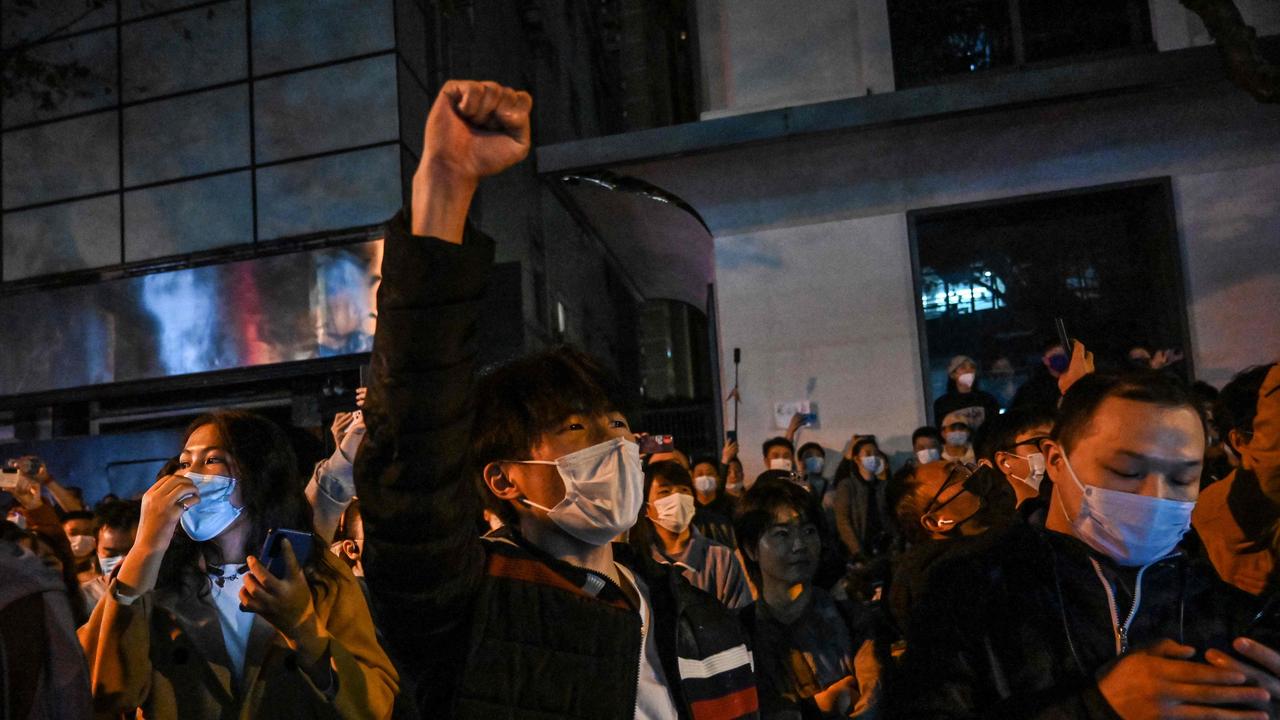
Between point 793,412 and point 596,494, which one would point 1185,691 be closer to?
point 596,494

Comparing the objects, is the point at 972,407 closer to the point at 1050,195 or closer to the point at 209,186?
the point at 1050,195

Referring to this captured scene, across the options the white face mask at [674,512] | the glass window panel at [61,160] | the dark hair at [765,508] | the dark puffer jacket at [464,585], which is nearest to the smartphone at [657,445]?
the white face mask at [674,512]

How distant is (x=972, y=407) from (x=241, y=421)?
6.93m

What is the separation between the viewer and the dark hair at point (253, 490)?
297cm

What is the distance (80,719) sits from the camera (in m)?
2.19

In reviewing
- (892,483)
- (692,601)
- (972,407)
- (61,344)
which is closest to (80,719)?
(692,601)

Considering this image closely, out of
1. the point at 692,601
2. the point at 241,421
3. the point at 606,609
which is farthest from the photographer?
the point at 241,421

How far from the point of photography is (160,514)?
272cm

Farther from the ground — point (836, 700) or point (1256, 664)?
point (1256, 664)

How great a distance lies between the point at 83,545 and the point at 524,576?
16.5 ft

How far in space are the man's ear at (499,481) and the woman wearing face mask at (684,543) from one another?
2765 millimetres

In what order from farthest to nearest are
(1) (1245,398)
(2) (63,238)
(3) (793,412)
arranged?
(2) (63,238) → (3) (793,412) → (1) (1245,398)

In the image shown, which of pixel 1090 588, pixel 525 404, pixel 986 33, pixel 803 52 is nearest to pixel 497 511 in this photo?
pixel 525 404

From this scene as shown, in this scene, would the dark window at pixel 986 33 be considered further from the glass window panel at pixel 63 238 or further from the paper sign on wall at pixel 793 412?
the glass window panel at pixel 63 238
